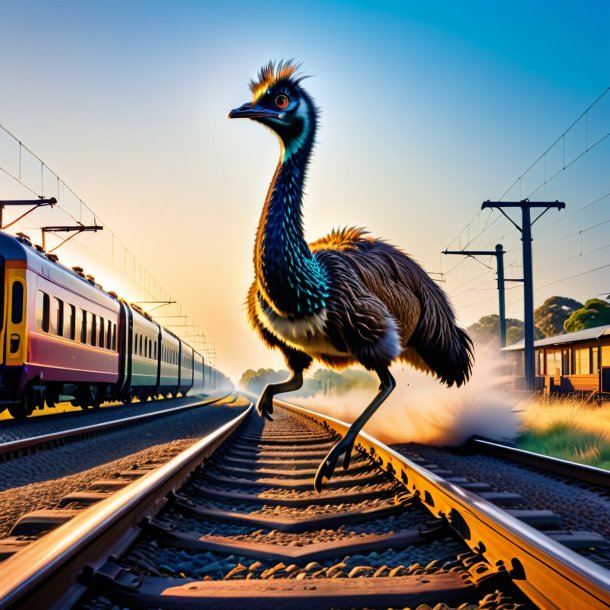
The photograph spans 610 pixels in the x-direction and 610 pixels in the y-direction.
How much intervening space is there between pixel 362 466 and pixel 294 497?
1.27 m

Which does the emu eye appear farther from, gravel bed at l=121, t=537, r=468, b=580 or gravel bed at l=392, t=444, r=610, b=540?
gravel bed at l=392, t=444, r=610, b=540

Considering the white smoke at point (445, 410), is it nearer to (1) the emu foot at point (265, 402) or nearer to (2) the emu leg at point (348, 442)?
(1) the emu foot at point (265, 402)

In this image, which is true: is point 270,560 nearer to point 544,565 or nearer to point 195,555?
point 195,555

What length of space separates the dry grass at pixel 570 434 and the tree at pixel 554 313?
6550 cm

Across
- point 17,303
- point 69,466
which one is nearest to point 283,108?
point 69,466

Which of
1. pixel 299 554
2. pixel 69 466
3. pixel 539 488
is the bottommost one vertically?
pixel 69 466

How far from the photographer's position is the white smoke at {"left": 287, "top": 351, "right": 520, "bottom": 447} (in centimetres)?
789

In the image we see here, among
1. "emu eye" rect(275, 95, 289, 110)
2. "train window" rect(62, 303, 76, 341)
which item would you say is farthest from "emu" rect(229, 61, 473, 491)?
"train window" rect(62, 303, 76, 341)

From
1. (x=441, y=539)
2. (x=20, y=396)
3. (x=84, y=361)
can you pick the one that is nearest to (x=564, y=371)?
(x=84, y=361)

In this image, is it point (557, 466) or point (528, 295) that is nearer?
point (557, 466)

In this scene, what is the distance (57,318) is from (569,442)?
9.51 metres

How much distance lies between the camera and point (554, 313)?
243 feet

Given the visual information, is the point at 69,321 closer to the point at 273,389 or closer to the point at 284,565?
the point at 273,389

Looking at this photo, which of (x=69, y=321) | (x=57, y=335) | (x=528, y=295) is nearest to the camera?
(x=57, y=335)
